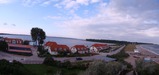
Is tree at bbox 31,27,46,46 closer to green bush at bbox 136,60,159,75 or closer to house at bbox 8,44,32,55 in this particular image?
house at bbox 8,44,32,55

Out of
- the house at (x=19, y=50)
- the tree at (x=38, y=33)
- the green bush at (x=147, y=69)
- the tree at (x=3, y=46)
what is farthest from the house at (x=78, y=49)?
the green bush at (x=147, y=69)

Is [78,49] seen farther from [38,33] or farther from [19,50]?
[19,50]

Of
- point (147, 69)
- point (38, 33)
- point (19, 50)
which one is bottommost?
point (147, 69)

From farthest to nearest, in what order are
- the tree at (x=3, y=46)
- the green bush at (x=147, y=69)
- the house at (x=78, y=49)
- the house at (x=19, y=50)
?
the house at (x=78, y=49) → the house at (x=19, y=50) → the tree at (x=3, y=46) → the green bush at (x=147, y=69)

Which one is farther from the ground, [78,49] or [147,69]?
[78,49]

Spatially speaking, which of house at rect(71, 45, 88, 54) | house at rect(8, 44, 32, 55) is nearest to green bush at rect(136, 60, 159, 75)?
house at rect(8, 44, 32, 55)

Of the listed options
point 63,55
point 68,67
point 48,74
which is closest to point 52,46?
point 63,55

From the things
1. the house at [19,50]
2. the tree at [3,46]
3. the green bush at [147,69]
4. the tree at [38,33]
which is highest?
the tree at [38,33]

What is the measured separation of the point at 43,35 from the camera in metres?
72.5

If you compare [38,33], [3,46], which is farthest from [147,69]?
[38,33]

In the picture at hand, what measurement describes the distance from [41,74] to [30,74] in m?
1.90

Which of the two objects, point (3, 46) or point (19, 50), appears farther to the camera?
point (19, 50)

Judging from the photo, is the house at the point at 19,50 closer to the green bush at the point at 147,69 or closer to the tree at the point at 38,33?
the tree at the point at 38,33

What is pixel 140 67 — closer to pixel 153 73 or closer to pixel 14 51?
pixel 153 73
